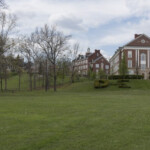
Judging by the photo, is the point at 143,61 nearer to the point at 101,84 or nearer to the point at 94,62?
the point at 101,84

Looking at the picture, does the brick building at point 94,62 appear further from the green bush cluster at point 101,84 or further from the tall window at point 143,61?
the green bush cluster at point 101,84

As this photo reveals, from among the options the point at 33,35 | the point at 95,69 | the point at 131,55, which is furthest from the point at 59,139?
the point at 95,69

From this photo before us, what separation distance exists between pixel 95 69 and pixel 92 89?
48925 millimetres

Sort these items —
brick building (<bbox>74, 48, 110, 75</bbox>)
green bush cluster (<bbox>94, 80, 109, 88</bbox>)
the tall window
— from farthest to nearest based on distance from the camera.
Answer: brick building (<bbox>74, 48, 110, 75</bbox>) < the tall window < green bush cluster (<bbox>94, 80, 109, 88</bbox>)

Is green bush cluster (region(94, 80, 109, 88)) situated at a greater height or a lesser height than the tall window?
lesser

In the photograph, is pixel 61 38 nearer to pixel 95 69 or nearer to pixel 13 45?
pixel 13 45

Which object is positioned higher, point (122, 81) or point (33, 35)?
point (33, 35)

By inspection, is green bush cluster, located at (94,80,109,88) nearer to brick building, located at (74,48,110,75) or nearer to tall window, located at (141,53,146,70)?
tall window, located at (141,53,146,70)

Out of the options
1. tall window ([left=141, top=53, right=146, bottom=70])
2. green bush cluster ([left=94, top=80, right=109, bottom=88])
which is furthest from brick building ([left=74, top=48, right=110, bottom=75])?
green bush cluster ([left=94, top=80, right=109, bottom=88])

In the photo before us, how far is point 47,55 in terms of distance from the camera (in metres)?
44.8

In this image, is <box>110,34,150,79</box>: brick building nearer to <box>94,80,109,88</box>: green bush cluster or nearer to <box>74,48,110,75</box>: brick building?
<box>94,80,109,88</box>: green bush cluster

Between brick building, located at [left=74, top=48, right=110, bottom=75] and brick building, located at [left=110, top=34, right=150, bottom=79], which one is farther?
brick building, located at [left=74, top=48, right=110, bottom=75]

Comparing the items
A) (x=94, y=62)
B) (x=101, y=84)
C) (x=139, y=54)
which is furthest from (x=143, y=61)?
(x=94, y=62)

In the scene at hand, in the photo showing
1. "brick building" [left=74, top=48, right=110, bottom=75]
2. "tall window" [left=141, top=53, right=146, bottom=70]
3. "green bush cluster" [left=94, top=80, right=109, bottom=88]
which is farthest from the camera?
"brick building" [left=74, top=48, right=110, bottom=75]
